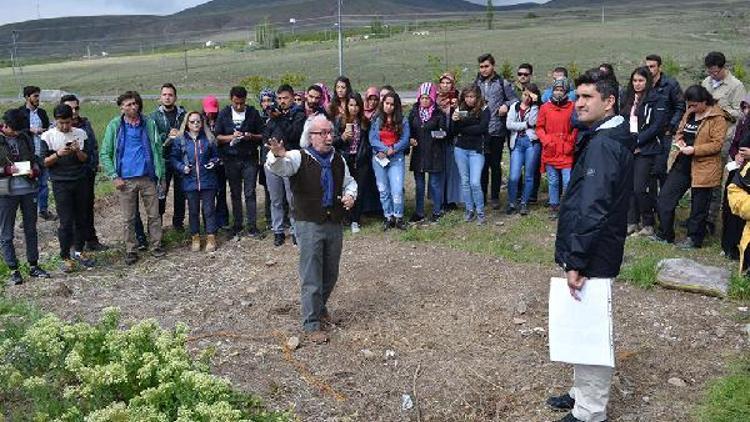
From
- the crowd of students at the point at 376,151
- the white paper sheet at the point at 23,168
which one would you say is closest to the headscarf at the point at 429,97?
the crowd of students at the point at 376,151

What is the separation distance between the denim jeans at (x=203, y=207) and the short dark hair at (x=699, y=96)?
5.76m

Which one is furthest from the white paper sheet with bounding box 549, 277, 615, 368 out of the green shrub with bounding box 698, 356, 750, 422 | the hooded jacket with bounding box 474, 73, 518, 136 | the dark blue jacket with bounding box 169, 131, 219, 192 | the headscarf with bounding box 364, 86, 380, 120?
the dark blue jacket with bounding box 169, 131, 219, 192

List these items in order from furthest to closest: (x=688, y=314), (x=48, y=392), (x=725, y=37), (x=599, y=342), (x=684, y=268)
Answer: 1. (x=725, y=37)
2. (x=684, y=268)
3. (x=688, y=314)
4. (x=48, y=392)
5. (x=599, y=342)

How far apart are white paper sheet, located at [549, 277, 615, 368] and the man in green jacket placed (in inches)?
224

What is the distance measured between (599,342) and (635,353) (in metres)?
1.72

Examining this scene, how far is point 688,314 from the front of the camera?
21.1ft

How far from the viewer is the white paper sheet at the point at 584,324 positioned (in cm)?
428

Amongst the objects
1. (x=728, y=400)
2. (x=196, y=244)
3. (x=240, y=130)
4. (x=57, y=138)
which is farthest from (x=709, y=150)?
(x=57, y=138)

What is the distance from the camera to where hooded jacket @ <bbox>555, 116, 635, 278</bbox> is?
4.22 m

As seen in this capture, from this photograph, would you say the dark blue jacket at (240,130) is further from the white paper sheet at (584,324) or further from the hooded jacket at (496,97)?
the white paper sheet at (584,324)

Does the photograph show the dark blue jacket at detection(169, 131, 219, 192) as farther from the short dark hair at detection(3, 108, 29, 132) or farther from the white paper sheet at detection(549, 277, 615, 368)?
the white paper sheet at detection(549, 277, 615, 368)

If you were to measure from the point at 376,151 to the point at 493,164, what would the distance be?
185 cm

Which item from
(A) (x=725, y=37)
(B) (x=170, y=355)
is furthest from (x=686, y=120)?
(A) (x=725, y=37)

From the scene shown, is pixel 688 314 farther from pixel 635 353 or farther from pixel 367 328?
pixel 367 328
